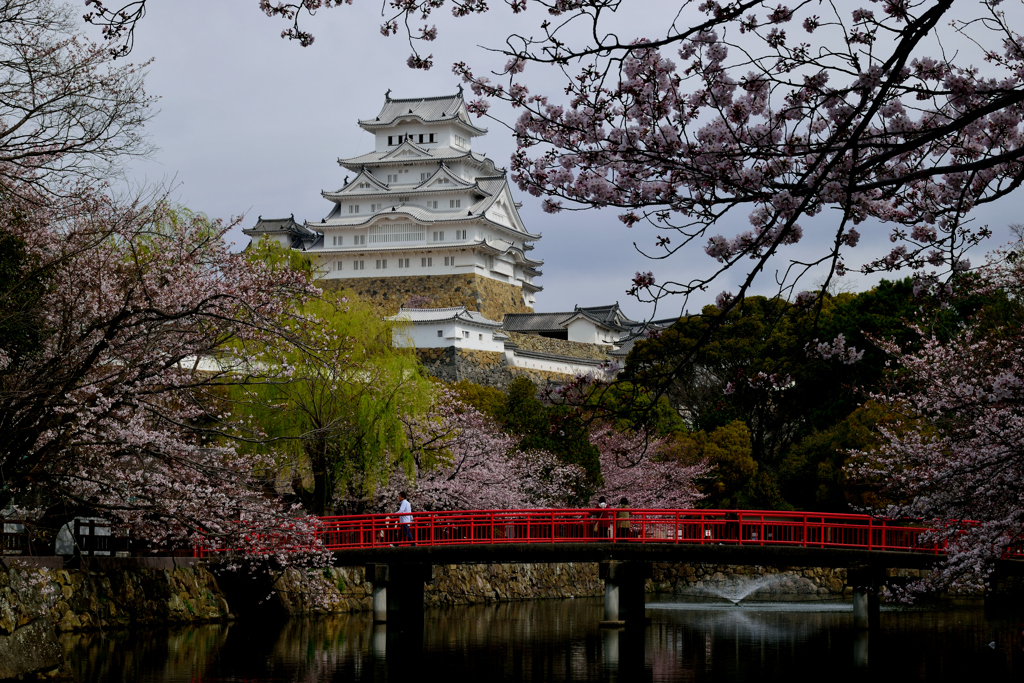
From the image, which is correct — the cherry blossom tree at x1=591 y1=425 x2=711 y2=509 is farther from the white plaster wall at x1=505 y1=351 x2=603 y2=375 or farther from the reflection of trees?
the reflection of trees

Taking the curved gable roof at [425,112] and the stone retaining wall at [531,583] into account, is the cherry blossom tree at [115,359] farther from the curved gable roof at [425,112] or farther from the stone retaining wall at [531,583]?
the curved gable roof at [425,112]

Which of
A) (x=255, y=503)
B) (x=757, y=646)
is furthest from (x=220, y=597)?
(x=757, y=646)

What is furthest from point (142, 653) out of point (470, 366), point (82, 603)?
point (470, 366)

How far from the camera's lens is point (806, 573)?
101 feet

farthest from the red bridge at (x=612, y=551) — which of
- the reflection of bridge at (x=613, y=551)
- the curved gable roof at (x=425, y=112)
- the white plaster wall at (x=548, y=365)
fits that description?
the curved gable roof at (x=425, y=112)

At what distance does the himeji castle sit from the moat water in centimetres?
2648

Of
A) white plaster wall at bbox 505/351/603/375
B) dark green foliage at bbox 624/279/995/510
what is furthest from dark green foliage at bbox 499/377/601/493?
white plaster wall at bbox 505/351/603/375

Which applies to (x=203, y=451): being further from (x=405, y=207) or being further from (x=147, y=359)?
(x=405, y=207)

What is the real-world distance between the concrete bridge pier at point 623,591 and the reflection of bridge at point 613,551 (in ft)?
0.06

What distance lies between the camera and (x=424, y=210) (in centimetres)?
4859

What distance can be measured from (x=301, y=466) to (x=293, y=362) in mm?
2152

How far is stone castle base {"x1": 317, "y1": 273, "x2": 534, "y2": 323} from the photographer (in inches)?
1853

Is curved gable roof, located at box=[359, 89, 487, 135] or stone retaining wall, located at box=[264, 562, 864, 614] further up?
curved gable roof, located at box=[359, 89, 487, 135]

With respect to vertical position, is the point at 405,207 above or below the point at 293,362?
above
